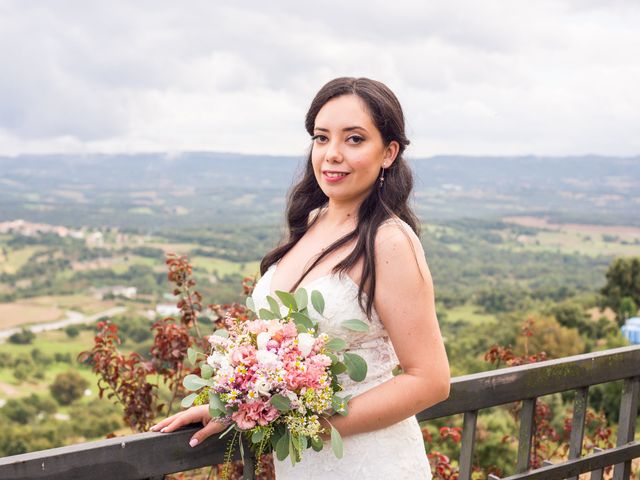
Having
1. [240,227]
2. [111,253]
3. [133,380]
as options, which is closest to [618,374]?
[133,380]

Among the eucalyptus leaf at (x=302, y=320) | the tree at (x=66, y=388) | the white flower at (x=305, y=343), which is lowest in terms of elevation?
the tree at (x=66, y=388)

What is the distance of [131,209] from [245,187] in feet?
82.3

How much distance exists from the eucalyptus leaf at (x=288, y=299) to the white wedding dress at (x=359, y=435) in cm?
12

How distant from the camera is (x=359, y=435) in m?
2.05

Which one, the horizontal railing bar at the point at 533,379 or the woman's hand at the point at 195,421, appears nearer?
the woman's hand at the point at 195,421

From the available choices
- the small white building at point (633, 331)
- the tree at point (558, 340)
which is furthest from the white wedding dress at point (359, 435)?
the small white building at point (633, 331)

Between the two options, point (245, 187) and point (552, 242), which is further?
point (245, 187)

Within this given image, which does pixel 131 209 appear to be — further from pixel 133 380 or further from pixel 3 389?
pixel 133 380

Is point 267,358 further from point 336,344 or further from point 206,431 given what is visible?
point 206,431

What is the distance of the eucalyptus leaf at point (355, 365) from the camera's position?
6.20ft

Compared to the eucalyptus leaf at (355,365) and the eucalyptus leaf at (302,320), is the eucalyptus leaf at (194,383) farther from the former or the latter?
the eucalyptus leaf at (355,365)

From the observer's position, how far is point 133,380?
4.07 metres

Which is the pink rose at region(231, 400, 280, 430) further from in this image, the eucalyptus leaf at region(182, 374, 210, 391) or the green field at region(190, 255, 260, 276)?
the green field at region(190, 255, 260, 276)

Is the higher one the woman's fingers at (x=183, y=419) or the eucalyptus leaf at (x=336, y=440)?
the woman's fingers at (x=183, y=419)
